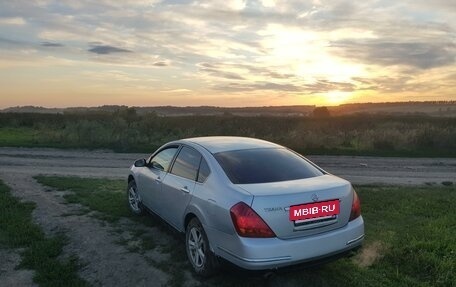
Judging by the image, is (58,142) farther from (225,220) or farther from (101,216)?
(225,220)

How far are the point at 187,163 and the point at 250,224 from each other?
1753 mm

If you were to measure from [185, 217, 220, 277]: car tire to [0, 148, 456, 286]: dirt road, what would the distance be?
0.59 feet

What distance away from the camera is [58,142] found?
23688mm

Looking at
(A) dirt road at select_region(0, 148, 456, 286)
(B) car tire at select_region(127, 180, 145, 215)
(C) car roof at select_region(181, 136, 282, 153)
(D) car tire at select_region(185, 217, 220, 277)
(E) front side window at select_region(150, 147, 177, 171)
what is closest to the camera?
(D) car tire at select_region(185, 217, 220, 277)

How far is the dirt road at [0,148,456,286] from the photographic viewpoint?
5133 millimetres

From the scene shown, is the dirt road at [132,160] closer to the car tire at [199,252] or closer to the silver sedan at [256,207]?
the silver sedan at [256,207]

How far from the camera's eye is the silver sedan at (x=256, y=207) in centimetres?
421

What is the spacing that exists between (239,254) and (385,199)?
5.60 meters

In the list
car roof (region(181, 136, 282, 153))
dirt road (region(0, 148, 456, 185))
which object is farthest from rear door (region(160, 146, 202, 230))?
dirt road (region(0, 148, 456, 185))

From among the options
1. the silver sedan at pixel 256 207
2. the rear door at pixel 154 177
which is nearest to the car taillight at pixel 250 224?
the silver sedan at pixel 256 207

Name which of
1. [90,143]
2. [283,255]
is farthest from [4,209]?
[90,143]

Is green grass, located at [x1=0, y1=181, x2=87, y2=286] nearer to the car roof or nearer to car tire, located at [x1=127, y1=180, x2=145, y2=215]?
car tire, located at [x1=127, y1=180, x2=145, y2=215]

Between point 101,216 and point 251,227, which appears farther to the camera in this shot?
point 101,216

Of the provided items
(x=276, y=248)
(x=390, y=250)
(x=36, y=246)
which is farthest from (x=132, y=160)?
(x=276, y=248)
